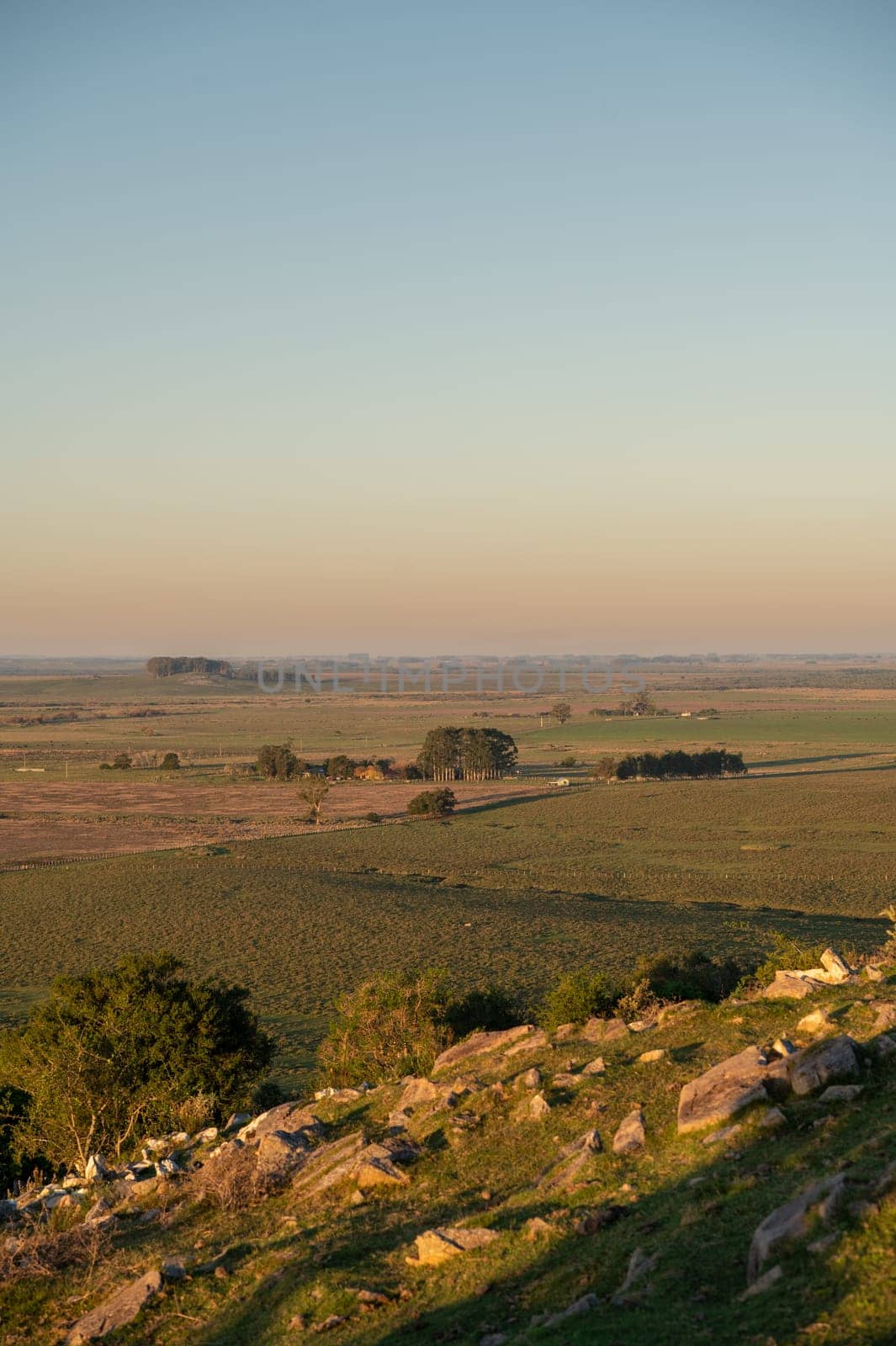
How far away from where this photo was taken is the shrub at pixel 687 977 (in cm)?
2669

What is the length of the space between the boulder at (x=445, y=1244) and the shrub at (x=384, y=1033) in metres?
10.3

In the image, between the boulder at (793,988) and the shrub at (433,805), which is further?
the shrub at (433,805)

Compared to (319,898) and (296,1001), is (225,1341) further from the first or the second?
(319,898)

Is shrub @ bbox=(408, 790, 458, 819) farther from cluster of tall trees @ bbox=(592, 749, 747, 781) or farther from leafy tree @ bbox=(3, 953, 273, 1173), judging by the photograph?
leafy tree @ bbox=(3, 953, 273, 1173)

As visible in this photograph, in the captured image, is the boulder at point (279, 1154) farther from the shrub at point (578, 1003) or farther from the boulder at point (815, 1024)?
the boulder at point (815, 1024)

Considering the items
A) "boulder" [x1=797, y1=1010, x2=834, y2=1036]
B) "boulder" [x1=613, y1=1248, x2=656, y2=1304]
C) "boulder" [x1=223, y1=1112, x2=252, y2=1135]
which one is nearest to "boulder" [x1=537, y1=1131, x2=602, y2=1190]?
"boulder" [x1=613, y1=1248, x2=656, y2=1304]

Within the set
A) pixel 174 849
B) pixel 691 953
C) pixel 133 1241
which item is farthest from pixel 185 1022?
pixel 174 849

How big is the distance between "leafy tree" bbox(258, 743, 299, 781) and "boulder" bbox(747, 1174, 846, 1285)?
124m

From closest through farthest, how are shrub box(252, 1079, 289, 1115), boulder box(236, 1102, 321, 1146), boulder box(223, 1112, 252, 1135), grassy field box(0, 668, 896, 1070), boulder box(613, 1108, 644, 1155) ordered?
boulder box(613, 1108, 644, 1155) < boulder box(236, 1102, 321, 1146) < boulder box(223, 1112, 252, 1135) < shrub box(252, 1079, 289, 1115) < grassy field box(0, 668, 896, 1070)

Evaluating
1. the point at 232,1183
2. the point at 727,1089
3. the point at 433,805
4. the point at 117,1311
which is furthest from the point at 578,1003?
the point at 433,805

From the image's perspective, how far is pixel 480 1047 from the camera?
21266 millimetres

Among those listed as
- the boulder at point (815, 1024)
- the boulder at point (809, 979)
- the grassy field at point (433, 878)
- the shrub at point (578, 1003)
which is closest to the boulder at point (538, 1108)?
the boulder at point (815, 1024)

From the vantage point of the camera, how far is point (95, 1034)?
24234 mm

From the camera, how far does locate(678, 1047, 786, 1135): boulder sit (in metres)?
14.0
